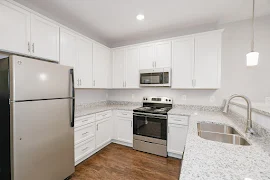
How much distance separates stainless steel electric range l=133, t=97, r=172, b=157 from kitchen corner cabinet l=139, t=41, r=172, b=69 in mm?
1034

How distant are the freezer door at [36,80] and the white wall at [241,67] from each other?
8.34 ft

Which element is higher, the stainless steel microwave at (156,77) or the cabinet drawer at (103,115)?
the stainless steel microwave at (156,77)

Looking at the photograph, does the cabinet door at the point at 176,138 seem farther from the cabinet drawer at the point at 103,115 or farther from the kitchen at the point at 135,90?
the cabinet drawer at the point at 103,115

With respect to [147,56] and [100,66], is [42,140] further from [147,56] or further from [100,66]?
[147,56]

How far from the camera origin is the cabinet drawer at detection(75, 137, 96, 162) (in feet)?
7.04

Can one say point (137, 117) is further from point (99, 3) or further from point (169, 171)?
point (99, 3)

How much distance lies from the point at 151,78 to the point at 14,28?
232 centimetres

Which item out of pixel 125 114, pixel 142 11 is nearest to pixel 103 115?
pixel 125 114

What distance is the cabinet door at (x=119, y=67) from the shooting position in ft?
10.5

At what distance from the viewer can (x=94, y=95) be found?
325 centimetres

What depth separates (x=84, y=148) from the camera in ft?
7.48

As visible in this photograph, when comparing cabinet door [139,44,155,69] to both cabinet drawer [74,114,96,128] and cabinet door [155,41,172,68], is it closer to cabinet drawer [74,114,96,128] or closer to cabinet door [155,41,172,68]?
cabinet door [155,41,172,68]

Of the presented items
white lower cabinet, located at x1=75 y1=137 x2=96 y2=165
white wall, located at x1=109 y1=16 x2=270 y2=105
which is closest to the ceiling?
white wall, located at x1=109 y1=16 x2=270 y2=105

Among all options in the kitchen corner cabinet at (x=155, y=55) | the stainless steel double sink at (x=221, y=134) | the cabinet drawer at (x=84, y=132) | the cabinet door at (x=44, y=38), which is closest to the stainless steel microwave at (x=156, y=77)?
the kitchen corner cabinet at (x=155, y=55)
